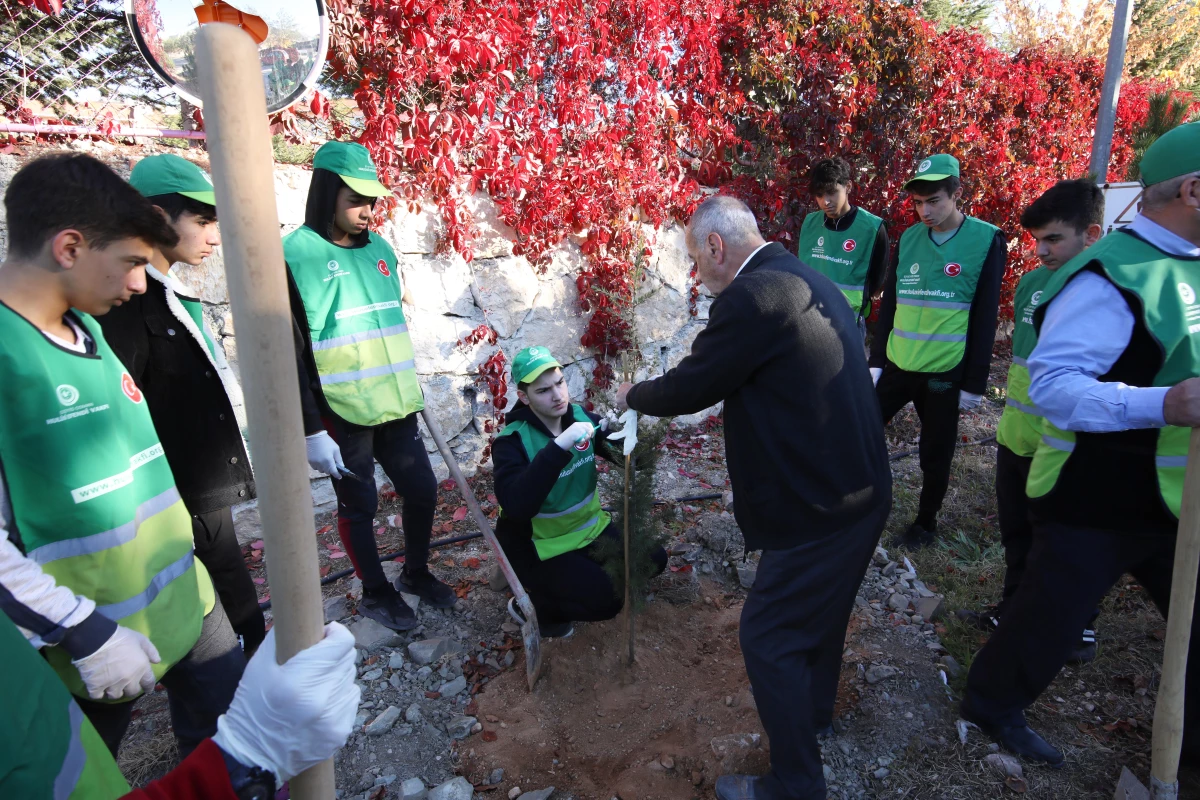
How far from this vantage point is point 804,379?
197cm

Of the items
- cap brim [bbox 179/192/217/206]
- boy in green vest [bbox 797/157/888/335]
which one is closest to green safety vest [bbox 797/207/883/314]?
boy in green vest [bbox 797/157/888/335]

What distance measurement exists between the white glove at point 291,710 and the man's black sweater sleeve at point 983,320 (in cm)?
359

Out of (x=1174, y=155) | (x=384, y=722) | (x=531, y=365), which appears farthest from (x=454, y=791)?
(x=1174, y=155)

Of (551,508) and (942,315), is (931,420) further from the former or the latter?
(551,508)

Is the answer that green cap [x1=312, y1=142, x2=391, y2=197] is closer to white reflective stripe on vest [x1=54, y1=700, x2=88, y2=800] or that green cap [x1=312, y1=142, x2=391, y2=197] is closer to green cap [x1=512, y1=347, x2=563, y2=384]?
green cap [x1=512, y1=347, x2=563, y2=384]

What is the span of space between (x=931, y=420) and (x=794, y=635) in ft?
7.29

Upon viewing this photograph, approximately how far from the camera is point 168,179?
88.0 inches

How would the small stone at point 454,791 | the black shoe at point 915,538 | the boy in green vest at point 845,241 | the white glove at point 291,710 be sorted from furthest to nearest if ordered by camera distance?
1. the boy in green vest at point 845,241
2. the black shoe at point 915,538
3. the small stone at point 454,791
4. the white glove at point 291,710

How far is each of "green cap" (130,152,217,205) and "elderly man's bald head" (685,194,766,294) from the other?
1672 millimetres

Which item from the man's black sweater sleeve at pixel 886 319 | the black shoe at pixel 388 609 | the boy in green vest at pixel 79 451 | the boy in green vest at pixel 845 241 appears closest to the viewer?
the boy in green vest at pixel 79 451

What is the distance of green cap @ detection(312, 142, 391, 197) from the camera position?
9.36 ft

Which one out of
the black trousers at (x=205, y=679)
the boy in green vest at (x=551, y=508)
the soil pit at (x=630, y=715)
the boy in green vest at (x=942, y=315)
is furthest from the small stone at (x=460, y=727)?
the boy in green vest at (x=942, y=315)

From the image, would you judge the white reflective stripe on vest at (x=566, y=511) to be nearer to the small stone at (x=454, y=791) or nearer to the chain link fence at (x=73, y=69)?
the small stone at (x=454, y=791)

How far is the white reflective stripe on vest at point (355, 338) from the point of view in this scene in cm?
290
